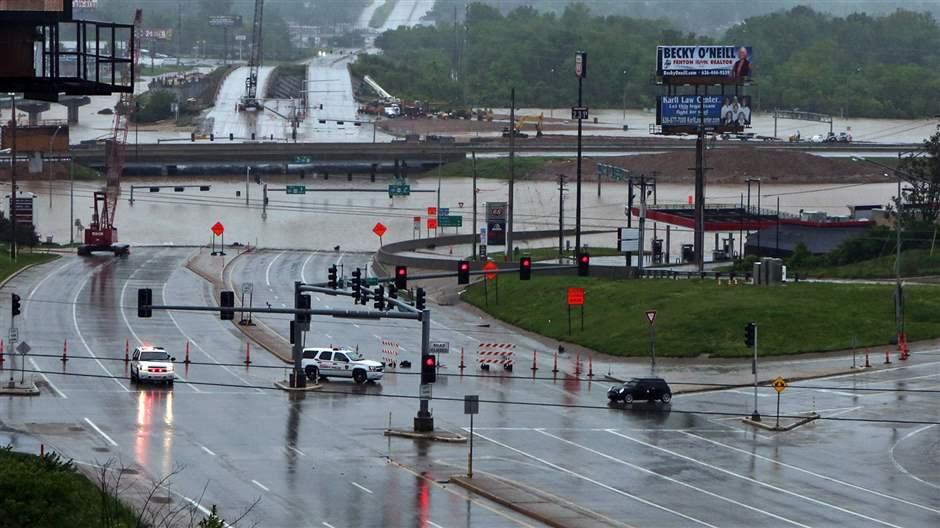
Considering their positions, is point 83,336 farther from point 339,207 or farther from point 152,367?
point 339,207

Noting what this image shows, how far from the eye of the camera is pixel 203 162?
167625 millimetres

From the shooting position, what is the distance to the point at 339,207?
146625mm

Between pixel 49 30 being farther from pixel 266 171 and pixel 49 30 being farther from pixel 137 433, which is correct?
pixel 266 171

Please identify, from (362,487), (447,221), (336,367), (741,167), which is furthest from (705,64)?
(741,167)

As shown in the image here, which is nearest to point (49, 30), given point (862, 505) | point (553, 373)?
point (862, 505)

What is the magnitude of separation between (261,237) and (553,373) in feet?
220

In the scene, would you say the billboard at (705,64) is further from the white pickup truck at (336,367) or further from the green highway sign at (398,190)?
the green highway sign at (398,190)

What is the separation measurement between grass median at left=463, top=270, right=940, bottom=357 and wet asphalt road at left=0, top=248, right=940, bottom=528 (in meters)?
3.94

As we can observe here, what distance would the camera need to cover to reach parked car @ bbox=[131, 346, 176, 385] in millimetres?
57781

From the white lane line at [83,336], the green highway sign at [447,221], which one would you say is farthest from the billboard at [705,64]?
the white lane line at [83,336]

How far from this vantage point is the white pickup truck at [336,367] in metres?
60.0

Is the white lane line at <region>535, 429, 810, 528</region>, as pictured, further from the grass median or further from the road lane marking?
the grass median

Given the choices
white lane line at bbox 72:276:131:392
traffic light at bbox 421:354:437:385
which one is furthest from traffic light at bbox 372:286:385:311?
white lane line at bbox 72:276:131:392

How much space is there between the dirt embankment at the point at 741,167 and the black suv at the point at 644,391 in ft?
374
